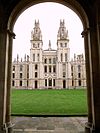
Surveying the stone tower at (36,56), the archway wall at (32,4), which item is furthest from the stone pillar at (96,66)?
the stone tower at (36,56)

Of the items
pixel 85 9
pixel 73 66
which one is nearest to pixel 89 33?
pixel 85 9

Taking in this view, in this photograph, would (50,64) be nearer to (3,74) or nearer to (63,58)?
(63,58)

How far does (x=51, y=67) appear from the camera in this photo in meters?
62.0

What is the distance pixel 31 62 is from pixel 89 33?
2243 inches

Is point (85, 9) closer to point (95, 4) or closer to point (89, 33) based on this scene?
point (95, 4)

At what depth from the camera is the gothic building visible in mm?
59681

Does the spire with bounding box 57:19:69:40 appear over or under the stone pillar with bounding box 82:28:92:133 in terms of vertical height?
over

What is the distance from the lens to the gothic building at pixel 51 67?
5968cm

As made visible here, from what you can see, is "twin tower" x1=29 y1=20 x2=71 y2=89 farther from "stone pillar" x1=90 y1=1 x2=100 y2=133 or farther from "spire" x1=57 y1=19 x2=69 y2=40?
"stone pillar" x1=90 y1=1 x2=100 y2=133

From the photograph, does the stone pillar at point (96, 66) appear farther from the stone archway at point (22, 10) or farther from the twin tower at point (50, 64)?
the twin tower at point (50, 64)

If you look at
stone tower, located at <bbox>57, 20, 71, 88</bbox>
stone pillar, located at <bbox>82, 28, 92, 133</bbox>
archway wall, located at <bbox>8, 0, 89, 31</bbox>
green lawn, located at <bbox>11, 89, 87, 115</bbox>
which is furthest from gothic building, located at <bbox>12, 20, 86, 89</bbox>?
stone pillar, located at <bbox>82, 28, 92, 133</bbox>

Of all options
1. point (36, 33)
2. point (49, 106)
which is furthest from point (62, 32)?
point (49, 106)

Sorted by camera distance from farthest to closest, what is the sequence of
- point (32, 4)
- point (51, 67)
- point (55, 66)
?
point (55, 66) < point (51, 67) < point (32, 4)

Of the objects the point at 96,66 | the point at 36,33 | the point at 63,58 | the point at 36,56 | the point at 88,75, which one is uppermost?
the point at 36,33
